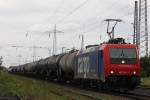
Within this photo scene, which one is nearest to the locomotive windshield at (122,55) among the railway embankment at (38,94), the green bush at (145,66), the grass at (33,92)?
the railway embankment at (38,94)

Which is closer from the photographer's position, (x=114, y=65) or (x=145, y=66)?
(x=114, y=65)

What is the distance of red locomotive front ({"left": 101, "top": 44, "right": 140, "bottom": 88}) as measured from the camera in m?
26.1

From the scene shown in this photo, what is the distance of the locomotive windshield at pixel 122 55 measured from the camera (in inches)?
1049

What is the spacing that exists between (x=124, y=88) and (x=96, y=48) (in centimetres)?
319

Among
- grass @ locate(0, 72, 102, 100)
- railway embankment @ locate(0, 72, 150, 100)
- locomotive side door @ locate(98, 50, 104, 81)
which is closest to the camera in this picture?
railway embankment @ locate(0, 72, 150, 100)

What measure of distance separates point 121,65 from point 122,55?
72 cm

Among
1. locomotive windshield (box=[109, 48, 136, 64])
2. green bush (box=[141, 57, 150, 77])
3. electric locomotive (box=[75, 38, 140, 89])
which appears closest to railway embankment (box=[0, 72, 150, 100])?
electric locomotive (box=[75, 38, 140, 89])

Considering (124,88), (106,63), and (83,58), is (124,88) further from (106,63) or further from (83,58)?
(83,58)

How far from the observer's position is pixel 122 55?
2686 cm

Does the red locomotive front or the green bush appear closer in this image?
the red locomotive front

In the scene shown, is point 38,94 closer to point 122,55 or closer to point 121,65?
point 121,65

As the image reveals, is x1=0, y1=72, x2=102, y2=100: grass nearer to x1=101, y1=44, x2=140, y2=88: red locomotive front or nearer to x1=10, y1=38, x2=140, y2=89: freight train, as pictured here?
x1=10, y1=38, x2=140, y2=89: freight train

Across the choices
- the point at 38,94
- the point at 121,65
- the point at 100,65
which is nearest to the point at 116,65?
the point at 121,65

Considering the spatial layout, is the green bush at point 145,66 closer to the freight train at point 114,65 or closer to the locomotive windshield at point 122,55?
the freight train at point 114,65
